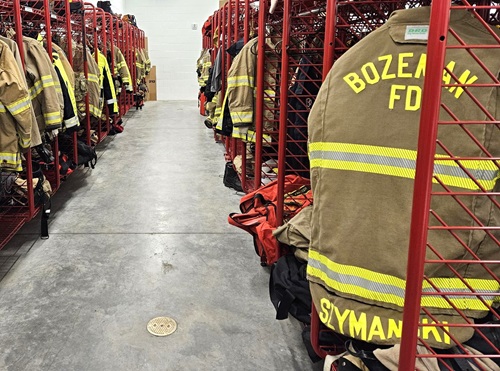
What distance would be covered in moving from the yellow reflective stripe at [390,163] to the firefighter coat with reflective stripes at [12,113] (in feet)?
7.53

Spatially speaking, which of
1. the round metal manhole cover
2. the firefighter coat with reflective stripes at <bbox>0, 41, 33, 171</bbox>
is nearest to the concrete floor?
the round metal manhole cover

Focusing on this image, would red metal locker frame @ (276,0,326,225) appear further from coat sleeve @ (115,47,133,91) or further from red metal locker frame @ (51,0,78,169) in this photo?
coat sleeve @ (115,47,133,91)

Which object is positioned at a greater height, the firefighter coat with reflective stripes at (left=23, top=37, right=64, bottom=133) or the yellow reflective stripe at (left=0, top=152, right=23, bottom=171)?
the firefighter coat with reflective stripes at (left=23, top=37, right=64, bottom=133)

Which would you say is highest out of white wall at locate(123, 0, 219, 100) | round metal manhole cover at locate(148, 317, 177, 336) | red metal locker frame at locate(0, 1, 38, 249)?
white wall at locate(123, 0, 219, 100)

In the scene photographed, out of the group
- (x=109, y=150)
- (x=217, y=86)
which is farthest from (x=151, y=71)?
(x=217, y=86)

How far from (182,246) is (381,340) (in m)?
2.46

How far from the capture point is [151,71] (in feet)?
50.5

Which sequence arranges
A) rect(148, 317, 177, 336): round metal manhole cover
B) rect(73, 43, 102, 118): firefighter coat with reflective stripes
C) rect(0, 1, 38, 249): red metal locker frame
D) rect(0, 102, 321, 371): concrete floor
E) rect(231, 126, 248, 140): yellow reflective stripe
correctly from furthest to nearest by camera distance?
1. rect(73, 43, 102, 118): firefighter coat with reflective stripes
2. rect(231, 126, 248, 140): yellow reflective stripe
3. rect(0, 1, 38, 249): red metal locker frame
4. rect(148, 317, 177, 336): round metal manhole cover
5. rect(0, 102, 321, 371): concrete floor

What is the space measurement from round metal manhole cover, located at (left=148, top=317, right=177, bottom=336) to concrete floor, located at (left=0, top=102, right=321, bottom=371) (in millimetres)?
39

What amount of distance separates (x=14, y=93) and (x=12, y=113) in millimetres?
131

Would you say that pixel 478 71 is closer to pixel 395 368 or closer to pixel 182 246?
pixel 395 368

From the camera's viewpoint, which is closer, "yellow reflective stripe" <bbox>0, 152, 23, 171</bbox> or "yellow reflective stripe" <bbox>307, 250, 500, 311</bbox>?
"yellow reflective stripe" <bbox>307, 250, 500, 311</bbox>

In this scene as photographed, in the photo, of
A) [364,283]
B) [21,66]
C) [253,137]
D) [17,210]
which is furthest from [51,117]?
[364,283]

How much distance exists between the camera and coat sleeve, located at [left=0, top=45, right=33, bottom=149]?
290 cm
